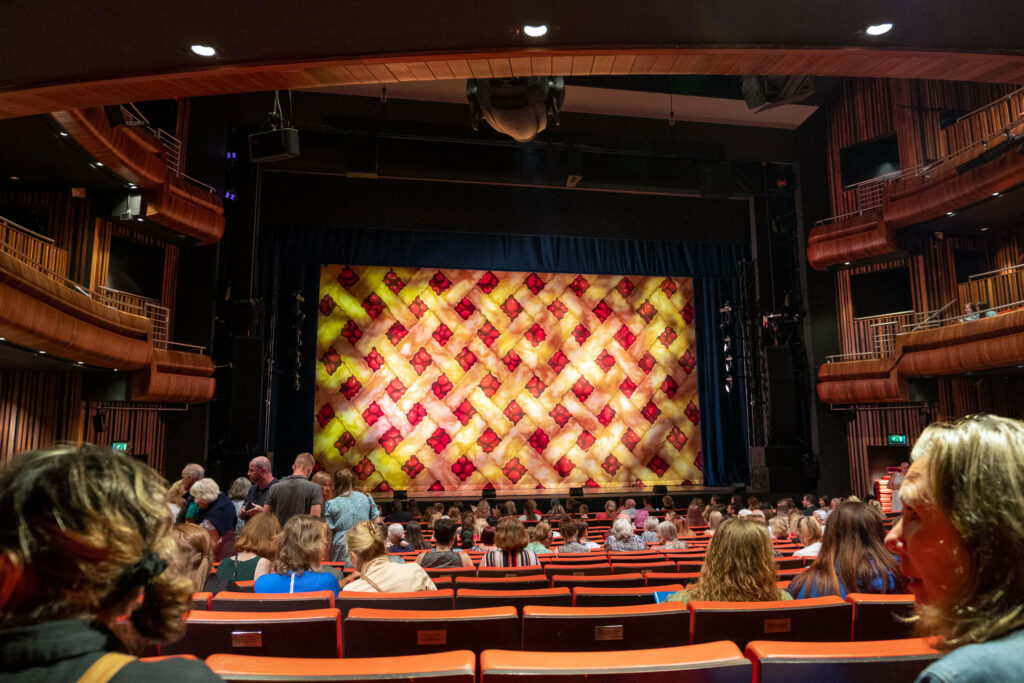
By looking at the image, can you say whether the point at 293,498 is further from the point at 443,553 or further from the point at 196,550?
the point at 196,550

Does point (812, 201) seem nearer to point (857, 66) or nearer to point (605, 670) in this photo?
point (857, 66)

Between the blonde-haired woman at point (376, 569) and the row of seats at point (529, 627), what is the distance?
1.04 metres

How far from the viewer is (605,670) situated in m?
1.28

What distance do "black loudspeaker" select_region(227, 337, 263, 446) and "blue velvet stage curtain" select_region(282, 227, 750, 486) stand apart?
10.7 ft

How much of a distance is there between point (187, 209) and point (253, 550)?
8574 millimetres

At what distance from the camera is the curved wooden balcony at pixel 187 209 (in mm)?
10039

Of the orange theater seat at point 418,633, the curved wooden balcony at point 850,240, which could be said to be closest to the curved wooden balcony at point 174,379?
the orange theater seat at point 418,633

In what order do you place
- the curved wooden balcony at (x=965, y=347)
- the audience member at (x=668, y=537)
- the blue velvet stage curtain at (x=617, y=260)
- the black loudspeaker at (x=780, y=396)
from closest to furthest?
the audience member at (x=668, y=537) → the curved wooden balcony at (x=965, y=347) → the black loudspeaker at (x=780, y=396) → the blue velvet stage curtain at (x=617, y=260)

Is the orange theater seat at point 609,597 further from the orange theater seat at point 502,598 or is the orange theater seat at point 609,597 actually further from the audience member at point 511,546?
the audience member at point 511,546

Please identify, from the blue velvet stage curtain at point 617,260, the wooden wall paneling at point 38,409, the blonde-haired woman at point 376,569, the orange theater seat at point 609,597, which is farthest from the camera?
the blue velvet stage curtain at point 617,260

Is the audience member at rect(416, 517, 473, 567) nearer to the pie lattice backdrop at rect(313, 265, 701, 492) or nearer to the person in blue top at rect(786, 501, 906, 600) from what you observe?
the person in blue top at rect(786, 501, 906, 600)

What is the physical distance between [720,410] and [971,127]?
289 inches

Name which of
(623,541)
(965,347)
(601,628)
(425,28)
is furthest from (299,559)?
(965,347)

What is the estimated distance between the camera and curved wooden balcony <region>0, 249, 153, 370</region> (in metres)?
Result: 6.52
